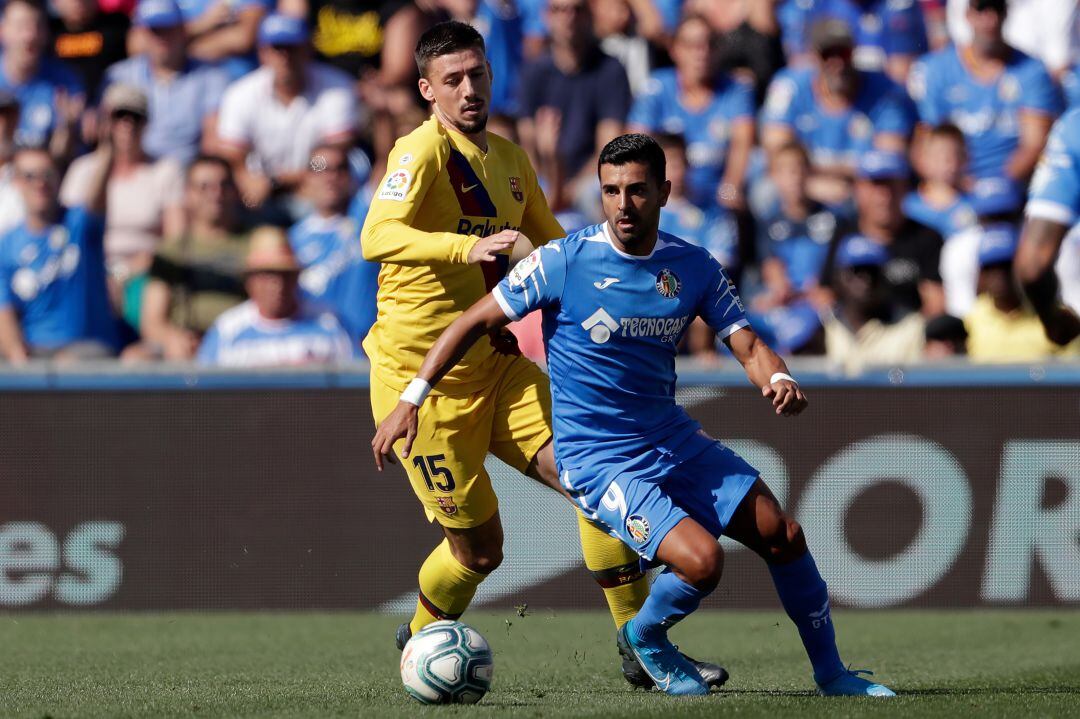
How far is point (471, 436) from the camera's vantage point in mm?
6516

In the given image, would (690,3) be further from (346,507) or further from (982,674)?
(982,674)

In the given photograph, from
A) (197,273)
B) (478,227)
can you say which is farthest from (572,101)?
(478,227)

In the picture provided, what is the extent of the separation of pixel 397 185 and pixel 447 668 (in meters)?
1.85

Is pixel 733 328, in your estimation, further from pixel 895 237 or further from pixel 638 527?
pixel 895 237

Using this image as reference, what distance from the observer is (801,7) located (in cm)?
1273

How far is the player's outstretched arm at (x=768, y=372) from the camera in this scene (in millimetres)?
5519

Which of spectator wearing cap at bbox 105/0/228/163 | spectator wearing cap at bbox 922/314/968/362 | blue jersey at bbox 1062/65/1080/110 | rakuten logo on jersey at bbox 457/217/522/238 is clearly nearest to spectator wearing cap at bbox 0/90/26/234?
spectator wearing cap at bbox 105/0/228/163

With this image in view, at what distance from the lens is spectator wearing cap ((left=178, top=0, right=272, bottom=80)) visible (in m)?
13.0

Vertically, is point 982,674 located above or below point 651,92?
below

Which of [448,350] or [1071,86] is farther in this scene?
[1071,86]

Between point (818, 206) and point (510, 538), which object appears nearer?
point (510, 538)

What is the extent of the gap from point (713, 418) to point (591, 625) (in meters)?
1.53

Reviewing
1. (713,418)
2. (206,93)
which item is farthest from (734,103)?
(206,93)

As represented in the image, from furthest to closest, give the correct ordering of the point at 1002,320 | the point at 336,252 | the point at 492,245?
the point at 336,252
the point at 1002,320
the point at 492,245
